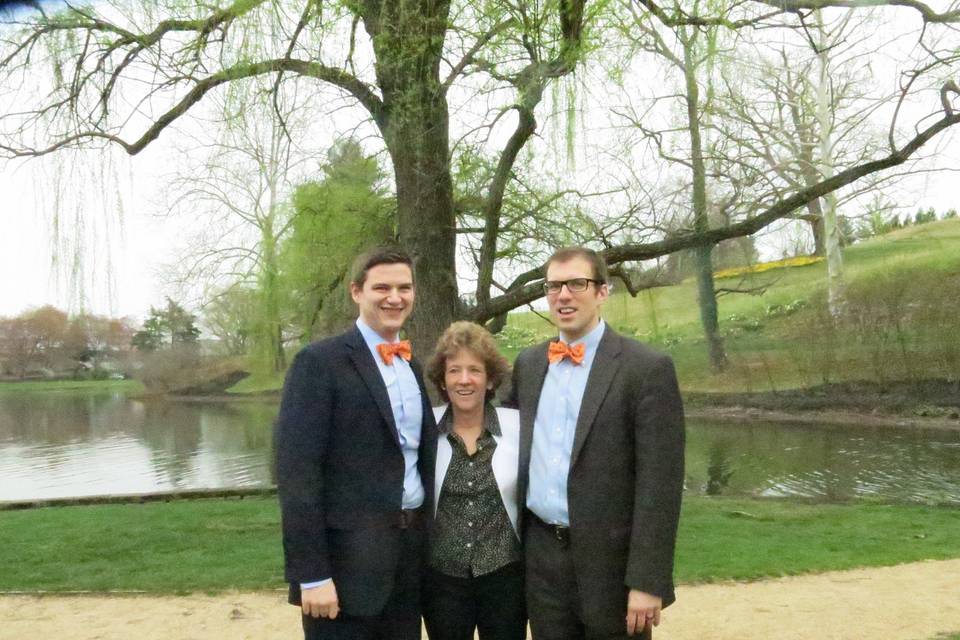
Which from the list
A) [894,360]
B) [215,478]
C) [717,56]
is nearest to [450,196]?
[717,56]

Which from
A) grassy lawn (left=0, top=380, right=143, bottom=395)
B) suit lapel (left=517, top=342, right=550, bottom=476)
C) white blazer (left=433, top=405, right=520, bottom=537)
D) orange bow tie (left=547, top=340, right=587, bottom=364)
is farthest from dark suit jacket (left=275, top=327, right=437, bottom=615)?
grassy lawn (left=0, top=380, right=143, bottom=395)

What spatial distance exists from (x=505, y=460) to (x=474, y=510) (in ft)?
0.65

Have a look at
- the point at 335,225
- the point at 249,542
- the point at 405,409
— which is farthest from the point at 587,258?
the point at 249,542

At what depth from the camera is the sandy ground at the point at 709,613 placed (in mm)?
5754

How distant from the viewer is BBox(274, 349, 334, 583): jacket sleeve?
9.23ft

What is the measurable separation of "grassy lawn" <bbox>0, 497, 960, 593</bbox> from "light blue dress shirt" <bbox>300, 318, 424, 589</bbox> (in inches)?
178

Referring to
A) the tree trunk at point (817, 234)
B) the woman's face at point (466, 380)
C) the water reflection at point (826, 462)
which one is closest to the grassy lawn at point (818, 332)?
the tree trunk at point (817, 234)

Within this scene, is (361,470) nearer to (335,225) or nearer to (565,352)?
(565,352)

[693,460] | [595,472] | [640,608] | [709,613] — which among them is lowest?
[693,460]

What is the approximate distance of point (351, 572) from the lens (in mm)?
2924

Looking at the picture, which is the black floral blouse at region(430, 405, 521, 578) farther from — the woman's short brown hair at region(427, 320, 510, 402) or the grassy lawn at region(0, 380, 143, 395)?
the grassy lawn at region(0, 380, 143, 395)

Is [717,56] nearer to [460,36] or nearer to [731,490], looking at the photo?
[460,36]

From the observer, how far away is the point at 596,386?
2893mm

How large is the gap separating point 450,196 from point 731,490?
363 inches
